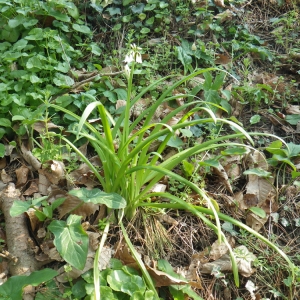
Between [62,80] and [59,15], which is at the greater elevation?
[59,15]

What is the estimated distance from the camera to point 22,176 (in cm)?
224

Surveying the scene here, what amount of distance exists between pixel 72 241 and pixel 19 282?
0.26 meters

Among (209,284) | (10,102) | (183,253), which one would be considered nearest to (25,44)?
(10,102)

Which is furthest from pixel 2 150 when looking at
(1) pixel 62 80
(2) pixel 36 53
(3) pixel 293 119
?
(3) pixel 293 119

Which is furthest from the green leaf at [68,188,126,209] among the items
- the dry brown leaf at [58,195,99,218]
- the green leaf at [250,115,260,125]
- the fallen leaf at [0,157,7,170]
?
the green leaf at [250,115,260,125]

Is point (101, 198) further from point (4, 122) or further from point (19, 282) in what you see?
point (4, 122)

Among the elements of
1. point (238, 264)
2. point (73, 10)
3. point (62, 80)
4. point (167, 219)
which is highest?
point (73, 10)

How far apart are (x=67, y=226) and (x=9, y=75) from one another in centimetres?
125

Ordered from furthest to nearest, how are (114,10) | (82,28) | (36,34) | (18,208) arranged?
(114,10) < (82,28) < (36,34) < (18,208)

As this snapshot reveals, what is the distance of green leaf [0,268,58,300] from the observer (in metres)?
1.65

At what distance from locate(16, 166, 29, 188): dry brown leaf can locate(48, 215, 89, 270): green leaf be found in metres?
0.54

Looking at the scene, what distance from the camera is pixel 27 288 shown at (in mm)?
1761

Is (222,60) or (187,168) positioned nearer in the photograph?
(187,168)

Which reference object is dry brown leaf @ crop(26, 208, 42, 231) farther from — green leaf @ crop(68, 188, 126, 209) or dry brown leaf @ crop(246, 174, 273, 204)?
dry brown leaf @ crop(246, 174, 273, 204)
